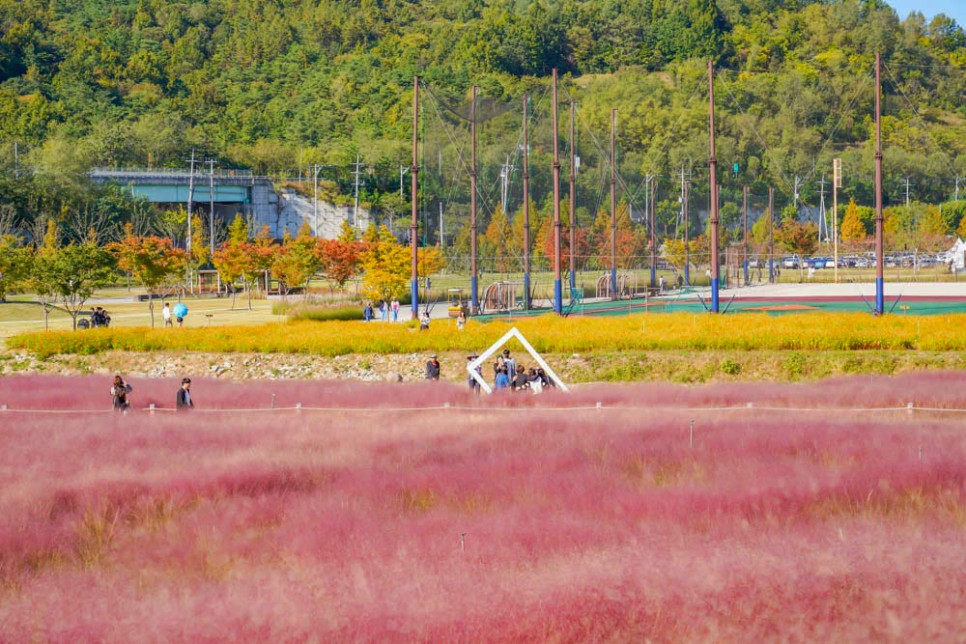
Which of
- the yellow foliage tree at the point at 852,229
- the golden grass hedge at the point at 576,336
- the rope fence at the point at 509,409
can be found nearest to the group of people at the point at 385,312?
the golden grass hedge at the point at 576,336

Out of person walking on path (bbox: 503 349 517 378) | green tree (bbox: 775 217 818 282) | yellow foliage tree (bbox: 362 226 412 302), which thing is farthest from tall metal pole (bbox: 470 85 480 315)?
green tree (bbox: 775 217 818 282)

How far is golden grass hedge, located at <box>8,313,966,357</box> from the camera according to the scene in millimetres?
32750

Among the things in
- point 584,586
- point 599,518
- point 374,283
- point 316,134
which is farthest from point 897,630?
point 316,134

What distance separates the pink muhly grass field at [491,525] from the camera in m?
9.73

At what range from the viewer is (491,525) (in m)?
12.7

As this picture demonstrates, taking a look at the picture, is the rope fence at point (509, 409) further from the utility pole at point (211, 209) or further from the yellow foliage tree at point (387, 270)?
the utility pole at point (211, 209)

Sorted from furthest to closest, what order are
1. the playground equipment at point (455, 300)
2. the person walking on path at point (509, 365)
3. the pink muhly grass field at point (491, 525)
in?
the playground equipment at point (455, 300) → the person walking on path at point (509, 365) → the pink muhly grass field at point (491, 525)

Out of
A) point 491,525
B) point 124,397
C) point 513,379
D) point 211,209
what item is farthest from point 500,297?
point 211,209

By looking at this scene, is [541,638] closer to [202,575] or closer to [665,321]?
[202,575]

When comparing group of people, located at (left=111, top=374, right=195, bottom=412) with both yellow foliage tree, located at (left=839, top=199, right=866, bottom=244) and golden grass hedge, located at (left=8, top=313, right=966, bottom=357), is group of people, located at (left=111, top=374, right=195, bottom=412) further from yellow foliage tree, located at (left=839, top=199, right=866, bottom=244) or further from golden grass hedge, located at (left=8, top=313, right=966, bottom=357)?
yellow foliage tree, located at (left=839, top=199, right=866, bottom=244)

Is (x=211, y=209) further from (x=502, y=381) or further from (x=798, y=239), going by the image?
(x=502, y=381)

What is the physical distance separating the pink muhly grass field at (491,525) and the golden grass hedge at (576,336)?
10036 mm

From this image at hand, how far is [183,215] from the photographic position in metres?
115

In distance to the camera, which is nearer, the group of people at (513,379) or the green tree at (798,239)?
the group of people at (513,379)
